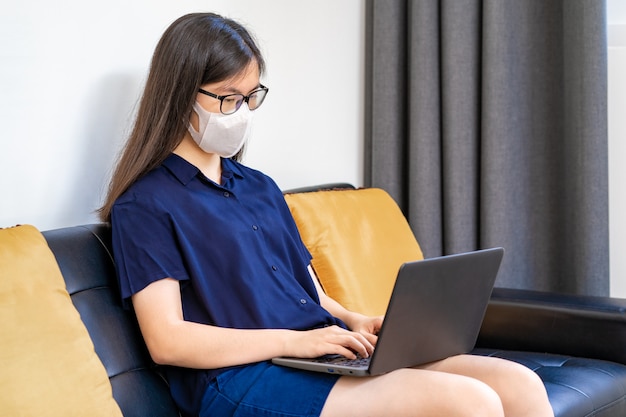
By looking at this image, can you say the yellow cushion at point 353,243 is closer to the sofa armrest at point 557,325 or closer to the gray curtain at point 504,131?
the sofa armrest at point 557,325

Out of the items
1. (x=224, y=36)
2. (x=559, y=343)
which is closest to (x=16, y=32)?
(x=224, y=36)

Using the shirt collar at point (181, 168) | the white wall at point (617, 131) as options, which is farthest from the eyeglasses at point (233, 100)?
the white wall at point (617, 131)

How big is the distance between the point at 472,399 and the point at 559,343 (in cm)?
84

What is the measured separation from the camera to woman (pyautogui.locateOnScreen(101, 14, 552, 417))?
4.73 feet

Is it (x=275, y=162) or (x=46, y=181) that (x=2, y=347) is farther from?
(x=275, y=162)

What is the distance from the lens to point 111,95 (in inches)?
76.9

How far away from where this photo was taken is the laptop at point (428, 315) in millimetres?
1395

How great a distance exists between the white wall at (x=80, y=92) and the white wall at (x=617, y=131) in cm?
103

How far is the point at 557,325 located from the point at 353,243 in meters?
0.55

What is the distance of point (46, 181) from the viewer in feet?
5.89

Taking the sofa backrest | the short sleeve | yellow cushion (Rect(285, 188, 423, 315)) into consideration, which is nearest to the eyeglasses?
the short sleeve

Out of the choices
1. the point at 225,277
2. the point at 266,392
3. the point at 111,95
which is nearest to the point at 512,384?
the point at 266,392

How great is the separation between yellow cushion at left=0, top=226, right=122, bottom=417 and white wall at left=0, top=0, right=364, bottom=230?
330mm

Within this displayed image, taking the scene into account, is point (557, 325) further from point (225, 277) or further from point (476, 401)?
point (225, 277)
